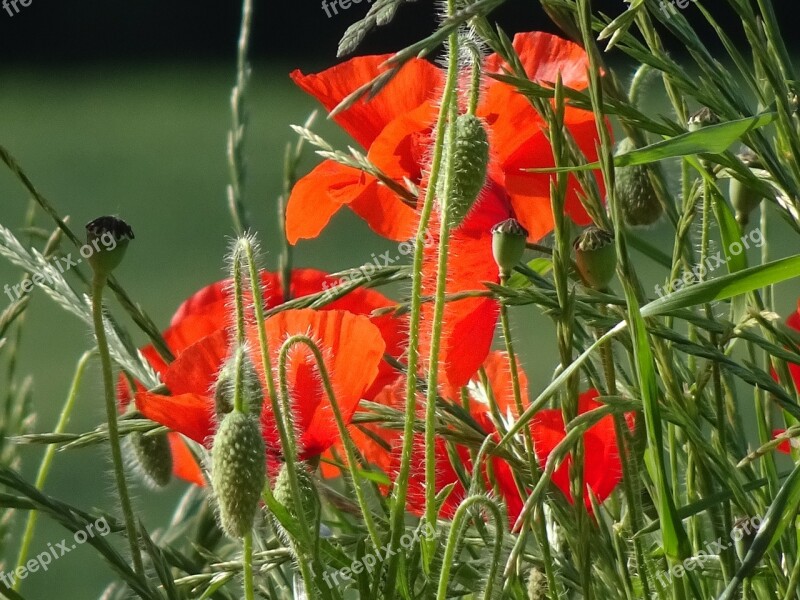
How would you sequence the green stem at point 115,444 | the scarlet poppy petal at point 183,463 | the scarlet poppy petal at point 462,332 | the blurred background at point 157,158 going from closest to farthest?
the green stem at point 115,444
the scarlet poppy petal at point 462,332
the scarlet poppy petal at point 183,463
the blurred background at point 157,158

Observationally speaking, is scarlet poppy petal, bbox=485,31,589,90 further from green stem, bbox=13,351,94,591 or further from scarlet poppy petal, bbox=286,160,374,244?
green stem, bbox=13,351,94,591

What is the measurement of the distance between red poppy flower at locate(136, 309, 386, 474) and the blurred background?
18cm

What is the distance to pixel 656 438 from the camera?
0.35m

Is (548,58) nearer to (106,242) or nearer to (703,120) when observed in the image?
(703,120)

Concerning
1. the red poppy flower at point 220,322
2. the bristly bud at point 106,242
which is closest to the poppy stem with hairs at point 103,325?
the bristly bud at point 106,242

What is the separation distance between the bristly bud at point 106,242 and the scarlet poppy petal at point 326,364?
8 cm

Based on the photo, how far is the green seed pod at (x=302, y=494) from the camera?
0.40m

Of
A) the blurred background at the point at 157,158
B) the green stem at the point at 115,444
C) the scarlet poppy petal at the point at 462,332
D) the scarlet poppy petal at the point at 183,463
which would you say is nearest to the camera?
the green stem at the point at 115,444

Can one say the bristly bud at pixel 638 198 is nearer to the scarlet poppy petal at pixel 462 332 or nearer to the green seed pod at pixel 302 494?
the scarlet poppy petal at pixel 462 332

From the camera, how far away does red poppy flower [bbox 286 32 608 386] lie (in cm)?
49

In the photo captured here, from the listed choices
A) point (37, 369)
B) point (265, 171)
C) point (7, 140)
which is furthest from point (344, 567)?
point (7, 140)

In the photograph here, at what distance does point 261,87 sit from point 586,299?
5529 millimetres

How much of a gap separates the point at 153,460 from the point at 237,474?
0.63 feet

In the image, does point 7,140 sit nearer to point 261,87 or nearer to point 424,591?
point 261,87
